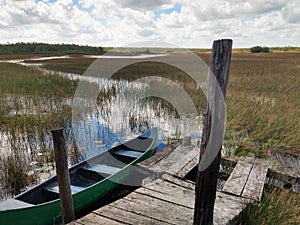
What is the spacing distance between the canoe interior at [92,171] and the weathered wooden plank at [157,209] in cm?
110

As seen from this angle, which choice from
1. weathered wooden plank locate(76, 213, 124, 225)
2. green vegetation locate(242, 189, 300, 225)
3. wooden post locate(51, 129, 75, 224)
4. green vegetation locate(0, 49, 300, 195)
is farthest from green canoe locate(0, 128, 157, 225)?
green vegetation locate(242, 189, 300, 225)

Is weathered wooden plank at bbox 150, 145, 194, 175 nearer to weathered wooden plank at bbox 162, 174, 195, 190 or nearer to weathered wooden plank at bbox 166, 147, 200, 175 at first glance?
weathered wooden plank at bbox 166, 147, 200, 175

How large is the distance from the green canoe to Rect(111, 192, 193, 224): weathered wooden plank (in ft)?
3.53

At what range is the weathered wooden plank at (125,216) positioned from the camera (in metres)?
2.85

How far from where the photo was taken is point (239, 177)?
4016mm

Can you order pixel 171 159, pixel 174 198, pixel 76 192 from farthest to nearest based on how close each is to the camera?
pixel 171 159 → pixel 76 192 → pixel 174 198

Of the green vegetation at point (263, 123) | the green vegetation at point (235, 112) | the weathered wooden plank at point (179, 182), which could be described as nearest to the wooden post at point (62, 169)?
the weathered wooden plank at point (179, 182)

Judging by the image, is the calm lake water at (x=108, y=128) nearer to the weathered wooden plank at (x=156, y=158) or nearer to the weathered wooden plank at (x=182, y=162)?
the weathered wooden plank at (x=156, y=158)

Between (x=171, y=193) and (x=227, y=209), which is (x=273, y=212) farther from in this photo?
(x=171, y=193)

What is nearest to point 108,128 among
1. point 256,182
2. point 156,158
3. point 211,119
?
point 156,158

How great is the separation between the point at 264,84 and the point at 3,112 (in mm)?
11111

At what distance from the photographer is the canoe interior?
4.08m

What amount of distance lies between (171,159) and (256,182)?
4.52 ft

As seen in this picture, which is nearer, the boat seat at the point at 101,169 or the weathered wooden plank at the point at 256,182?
the weathered wooden plank at the point at 256,182
